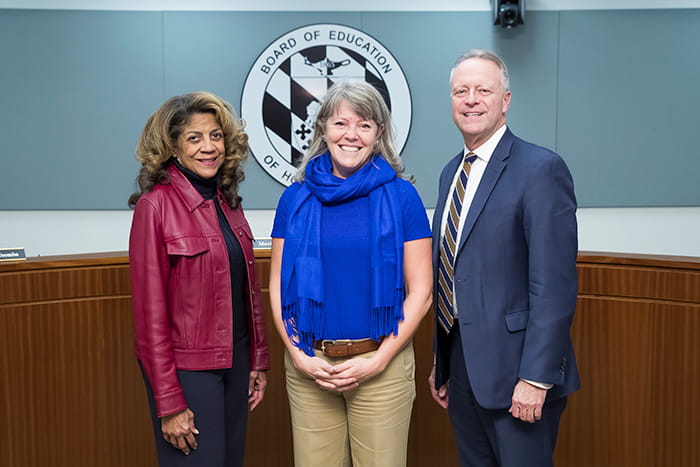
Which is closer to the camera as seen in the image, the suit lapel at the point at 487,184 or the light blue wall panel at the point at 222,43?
the suit lapel at the point at 487,184

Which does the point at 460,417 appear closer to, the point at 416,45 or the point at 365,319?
the point at 365,319

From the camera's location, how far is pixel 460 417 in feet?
5.59

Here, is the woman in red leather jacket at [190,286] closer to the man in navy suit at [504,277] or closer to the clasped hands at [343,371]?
the clasped hands at [343,371]

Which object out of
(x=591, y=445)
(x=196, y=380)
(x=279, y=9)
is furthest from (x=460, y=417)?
(x=279, y=9)

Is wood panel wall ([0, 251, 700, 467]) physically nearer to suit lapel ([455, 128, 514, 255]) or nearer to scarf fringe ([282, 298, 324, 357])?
scarf fringe ([282, 298, 324, 357])

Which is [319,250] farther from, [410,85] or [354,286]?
[410,85]

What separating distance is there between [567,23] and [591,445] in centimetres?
266

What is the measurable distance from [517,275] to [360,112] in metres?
0.61

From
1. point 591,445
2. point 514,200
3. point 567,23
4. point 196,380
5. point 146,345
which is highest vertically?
point 567,23

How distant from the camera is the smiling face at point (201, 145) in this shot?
1.64 metres

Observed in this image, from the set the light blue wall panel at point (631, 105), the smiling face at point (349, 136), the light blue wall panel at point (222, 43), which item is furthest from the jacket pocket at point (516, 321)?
the light blue wall panel at point (222, 43)

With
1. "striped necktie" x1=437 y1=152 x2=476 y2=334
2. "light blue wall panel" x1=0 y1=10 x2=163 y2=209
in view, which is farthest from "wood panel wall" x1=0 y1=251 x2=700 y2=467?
"light blue wall panel" x1=0 y1=10 x2=163 y2=209

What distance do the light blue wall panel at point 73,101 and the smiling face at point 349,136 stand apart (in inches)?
98.2

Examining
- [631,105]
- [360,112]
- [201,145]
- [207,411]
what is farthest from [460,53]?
[207,411]
